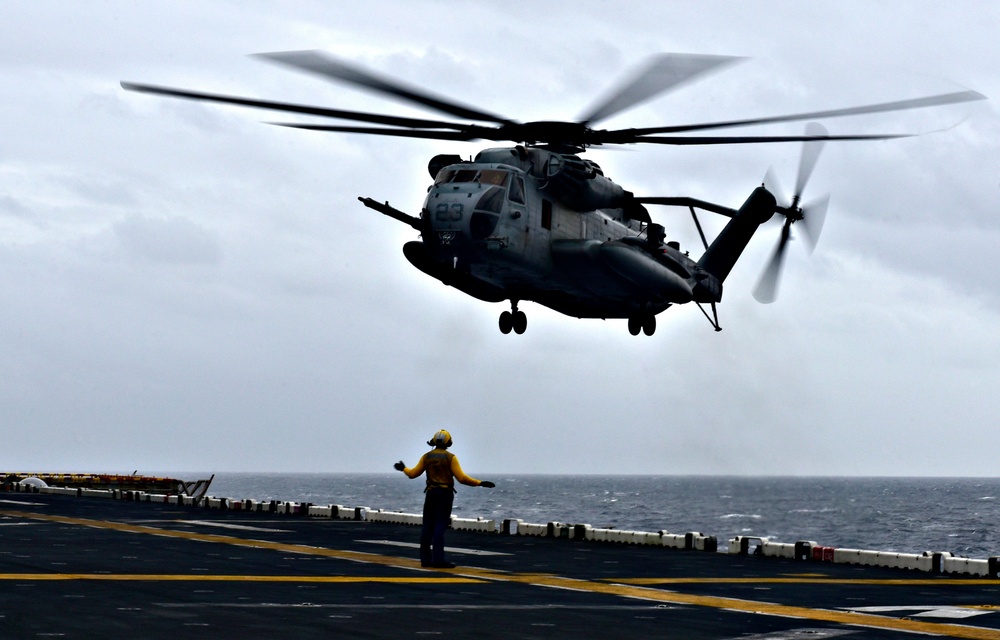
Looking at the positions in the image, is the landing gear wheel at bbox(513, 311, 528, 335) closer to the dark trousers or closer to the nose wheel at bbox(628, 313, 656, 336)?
the nose wheel at bbox(628, 313, 656, 336)

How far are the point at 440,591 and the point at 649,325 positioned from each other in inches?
760

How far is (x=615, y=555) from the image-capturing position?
24719 millimetres

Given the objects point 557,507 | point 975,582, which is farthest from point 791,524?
point 975,582

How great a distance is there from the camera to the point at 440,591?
1681 cm

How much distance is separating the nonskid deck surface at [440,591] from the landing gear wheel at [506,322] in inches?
298

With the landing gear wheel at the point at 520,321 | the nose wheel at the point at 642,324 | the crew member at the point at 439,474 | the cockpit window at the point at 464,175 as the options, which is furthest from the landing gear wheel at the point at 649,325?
the crew member at the point at 439,474

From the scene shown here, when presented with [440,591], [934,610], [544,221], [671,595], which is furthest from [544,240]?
[934,610]

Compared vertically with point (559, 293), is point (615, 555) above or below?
below

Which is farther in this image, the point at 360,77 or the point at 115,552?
the point at 360,77

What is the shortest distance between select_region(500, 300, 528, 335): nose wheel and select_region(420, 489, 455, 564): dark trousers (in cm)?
1366

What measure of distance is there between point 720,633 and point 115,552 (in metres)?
13.2

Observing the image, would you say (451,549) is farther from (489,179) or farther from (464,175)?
(464,175)

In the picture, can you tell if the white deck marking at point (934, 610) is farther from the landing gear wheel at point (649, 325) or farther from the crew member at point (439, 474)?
the landing gear wheel at point (649, 325)

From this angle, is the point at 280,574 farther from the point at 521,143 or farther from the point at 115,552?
the point at 521,143
